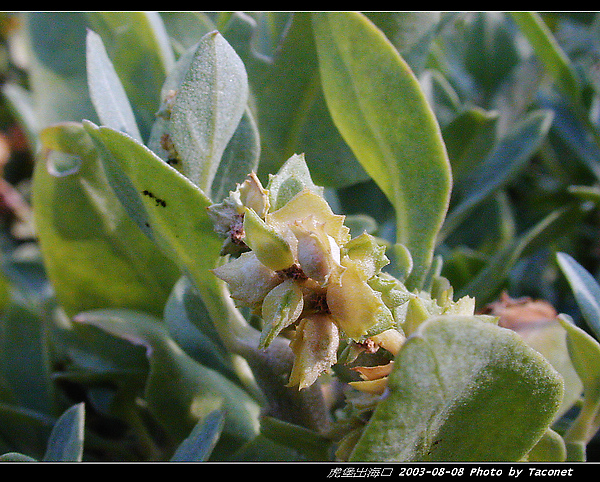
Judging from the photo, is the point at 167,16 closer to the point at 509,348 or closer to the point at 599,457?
the point at 509,348

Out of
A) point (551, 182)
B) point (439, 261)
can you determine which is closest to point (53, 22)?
point (439, 261)

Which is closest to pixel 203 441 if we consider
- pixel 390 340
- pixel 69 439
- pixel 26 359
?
pixel 69 439

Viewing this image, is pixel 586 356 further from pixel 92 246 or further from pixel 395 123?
pixel 92 246

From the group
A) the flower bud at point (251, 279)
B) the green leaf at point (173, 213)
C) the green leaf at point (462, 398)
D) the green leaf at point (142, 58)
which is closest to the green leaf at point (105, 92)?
the green leaf at point (173, 213)

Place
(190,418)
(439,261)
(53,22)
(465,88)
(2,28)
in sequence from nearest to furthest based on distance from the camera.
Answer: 1. (439,261)
2. (190,418)
3. (53,22)
4. (465,88)
5. (2,28)

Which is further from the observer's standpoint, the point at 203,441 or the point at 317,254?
the point at 203,441

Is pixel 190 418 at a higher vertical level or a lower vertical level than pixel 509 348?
lower
